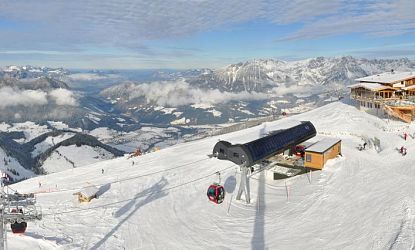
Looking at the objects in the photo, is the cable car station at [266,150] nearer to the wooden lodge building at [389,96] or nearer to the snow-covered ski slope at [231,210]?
the snow-covered ski slope at [231,210]

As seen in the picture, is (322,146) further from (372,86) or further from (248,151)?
(372,86)

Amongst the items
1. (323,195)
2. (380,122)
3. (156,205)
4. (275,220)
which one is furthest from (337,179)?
(380,122)

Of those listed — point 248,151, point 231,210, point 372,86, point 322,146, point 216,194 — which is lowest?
point 231,210

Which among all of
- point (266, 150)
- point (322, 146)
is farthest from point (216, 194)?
point (322, 146)

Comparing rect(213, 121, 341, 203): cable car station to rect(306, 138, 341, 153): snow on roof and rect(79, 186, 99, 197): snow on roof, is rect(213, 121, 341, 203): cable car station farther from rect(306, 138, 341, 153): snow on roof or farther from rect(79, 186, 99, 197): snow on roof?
→ rect(79, 186, 99, 197): snow on roof

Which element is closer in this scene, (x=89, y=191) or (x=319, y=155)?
(x=89, y=191)

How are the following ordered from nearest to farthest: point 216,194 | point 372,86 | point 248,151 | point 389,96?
point 248,151 < point 216,194 < point 372,86 < point 389,96

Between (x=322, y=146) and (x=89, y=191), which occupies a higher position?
(x=322, y=146)

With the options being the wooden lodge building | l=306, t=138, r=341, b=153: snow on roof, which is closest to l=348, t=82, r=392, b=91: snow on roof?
the wooden lodge building
